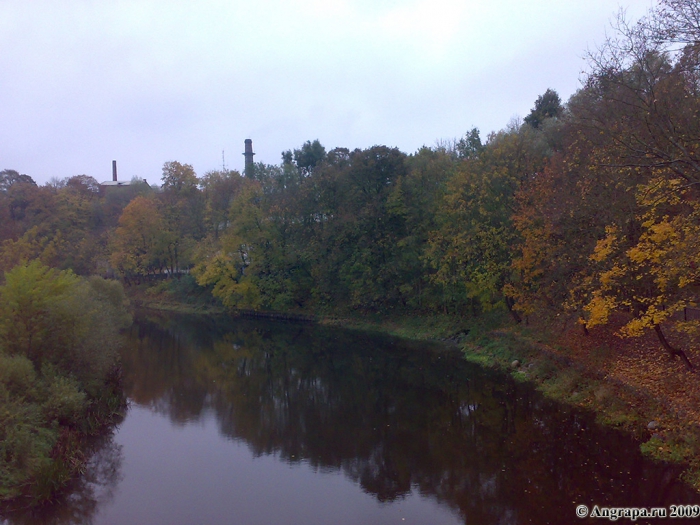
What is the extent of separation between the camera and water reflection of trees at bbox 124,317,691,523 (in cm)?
999

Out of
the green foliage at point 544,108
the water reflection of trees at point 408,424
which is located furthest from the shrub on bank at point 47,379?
the green foliage at point 544,108

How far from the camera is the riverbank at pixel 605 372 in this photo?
421 inches

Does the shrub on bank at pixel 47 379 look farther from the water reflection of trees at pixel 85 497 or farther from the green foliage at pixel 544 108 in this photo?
the green foliage at pixel 544 108

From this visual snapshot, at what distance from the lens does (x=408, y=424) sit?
1438cm

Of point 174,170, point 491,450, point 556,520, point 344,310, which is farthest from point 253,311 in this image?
point 556,520

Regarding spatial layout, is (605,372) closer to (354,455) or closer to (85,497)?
(354,455)

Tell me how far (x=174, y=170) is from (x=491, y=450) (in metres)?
41.6

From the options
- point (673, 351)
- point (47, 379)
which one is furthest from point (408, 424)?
point (47, 379)

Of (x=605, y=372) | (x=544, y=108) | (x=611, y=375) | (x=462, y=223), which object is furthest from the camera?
(x=544, y=108)

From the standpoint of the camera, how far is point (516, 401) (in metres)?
Result: 15.6

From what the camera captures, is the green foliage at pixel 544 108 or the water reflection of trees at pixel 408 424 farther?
the green foliage at pixel 544 108

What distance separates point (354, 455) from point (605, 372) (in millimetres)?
7017

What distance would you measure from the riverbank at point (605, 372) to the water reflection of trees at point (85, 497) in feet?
35.3

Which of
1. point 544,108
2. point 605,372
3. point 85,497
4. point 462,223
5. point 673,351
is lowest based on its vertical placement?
point 85,497
